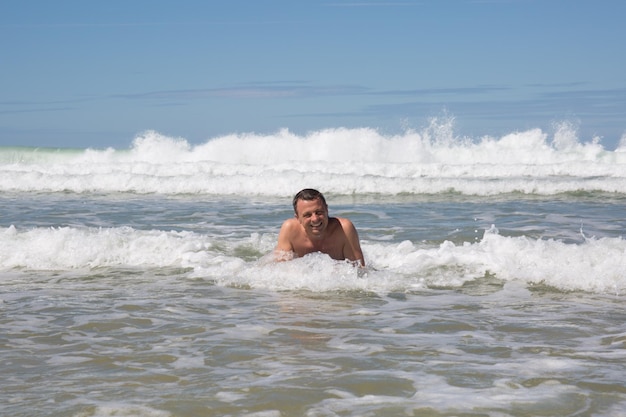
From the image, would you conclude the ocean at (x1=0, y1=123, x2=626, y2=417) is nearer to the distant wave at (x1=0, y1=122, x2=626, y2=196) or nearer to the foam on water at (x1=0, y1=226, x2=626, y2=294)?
the foam on water at (x1=0, y1=226, x2=626, y2=294)

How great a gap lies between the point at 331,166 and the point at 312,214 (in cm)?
2070

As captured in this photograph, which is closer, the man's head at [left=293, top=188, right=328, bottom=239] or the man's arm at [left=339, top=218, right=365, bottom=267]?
the man's head at [left=293, top=188, right=328, bottom=239]

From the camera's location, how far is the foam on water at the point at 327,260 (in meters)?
7.53

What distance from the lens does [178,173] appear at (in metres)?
26.7

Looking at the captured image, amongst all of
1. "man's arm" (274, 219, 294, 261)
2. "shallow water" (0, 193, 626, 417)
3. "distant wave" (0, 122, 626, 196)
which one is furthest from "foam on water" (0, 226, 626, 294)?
"distant wave" (0, 122, 626, 196)

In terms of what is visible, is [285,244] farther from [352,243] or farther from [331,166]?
[331,166]

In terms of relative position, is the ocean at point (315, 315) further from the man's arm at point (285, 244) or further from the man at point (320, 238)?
the man at point (320, 238)

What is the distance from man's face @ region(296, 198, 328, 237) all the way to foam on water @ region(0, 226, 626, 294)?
28 centimetres

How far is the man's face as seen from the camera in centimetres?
764

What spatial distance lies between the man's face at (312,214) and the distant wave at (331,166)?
11.9m

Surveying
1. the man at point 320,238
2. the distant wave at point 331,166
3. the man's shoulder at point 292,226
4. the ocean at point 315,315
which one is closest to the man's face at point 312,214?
the man at point 320,238

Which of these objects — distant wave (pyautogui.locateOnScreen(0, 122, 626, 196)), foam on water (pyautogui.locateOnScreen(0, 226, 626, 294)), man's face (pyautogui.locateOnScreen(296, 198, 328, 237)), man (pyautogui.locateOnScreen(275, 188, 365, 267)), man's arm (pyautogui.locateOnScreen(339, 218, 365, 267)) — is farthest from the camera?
distant wave (pyautogui.locateOnScreen(0, 122, 626, 196))

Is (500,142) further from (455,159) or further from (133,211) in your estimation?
(133,211)

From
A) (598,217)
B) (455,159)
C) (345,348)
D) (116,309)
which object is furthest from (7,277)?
(455,159)
